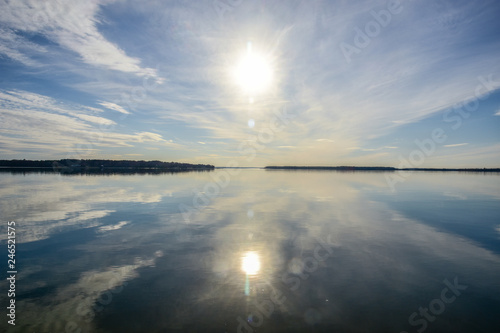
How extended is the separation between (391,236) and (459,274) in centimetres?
547

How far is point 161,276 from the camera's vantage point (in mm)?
10094

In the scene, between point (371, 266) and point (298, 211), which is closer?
point (371, 266)

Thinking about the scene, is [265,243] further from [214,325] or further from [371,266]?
[214,325]

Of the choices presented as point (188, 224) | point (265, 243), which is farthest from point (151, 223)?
point (265, 243)

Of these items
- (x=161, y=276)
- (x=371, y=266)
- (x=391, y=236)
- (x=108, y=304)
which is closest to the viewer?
(x=108, y=304)

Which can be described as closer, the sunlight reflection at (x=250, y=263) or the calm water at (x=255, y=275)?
the calm water at (x=255, y=275)

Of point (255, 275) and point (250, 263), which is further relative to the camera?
point (250, 263)

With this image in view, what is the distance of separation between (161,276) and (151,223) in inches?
386

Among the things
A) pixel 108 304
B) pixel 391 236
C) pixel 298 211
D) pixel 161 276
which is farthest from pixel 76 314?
pixel 298 211

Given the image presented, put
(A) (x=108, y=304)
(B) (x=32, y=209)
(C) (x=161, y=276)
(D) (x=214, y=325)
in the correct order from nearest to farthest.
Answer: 1. (D) (x=214, y=325)
2. (A) (x=108, y=304)
3. (C) (x=161, y=276)
4. (B) (x=32, y=209)

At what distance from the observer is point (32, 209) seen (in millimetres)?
23375

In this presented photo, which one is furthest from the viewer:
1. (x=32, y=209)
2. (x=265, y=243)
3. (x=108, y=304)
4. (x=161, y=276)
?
(x=32, y=209)

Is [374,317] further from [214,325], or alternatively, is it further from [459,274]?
[459,274]

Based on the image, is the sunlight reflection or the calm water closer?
the calm water
